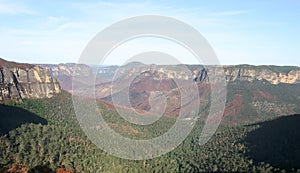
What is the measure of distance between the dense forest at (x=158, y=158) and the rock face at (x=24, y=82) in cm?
2692

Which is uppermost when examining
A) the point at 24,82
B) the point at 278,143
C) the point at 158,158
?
the point at 24,82

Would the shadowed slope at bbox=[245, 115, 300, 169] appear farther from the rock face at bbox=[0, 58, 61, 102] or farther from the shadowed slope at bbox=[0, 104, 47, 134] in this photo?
the rock face at bbox=[0, 58, 61, 102]

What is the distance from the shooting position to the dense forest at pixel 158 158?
104 metres

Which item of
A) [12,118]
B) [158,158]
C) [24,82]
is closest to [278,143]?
[158,158]

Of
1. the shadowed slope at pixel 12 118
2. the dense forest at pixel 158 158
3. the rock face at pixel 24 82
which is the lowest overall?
the dense forest at pixel 158 158

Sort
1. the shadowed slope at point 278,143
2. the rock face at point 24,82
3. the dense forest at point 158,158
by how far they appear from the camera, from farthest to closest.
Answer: the rock face at point 24,82 → the dense forest at point 158,158 → the shadowed slope at point 278,143

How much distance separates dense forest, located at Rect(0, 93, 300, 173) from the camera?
103500mm

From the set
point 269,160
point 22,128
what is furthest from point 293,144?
point 22,128

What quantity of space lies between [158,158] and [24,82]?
259ft

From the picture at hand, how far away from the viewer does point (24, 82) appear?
580ft

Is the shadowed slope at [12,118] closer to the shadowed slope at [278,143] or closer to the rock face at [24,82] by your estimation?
the rock face at [24,82]

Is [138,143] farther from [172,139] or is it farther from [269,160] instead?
[269,160]

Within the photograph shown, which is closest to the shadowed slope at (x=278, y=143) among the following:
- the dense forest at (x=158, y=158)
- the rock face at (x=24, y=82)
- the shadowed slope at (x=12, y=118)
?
the dense forest at (x=158, y=158)

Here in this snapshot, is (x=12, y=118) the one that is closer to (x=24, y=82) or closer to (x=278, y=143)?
(x=24, y=82)
